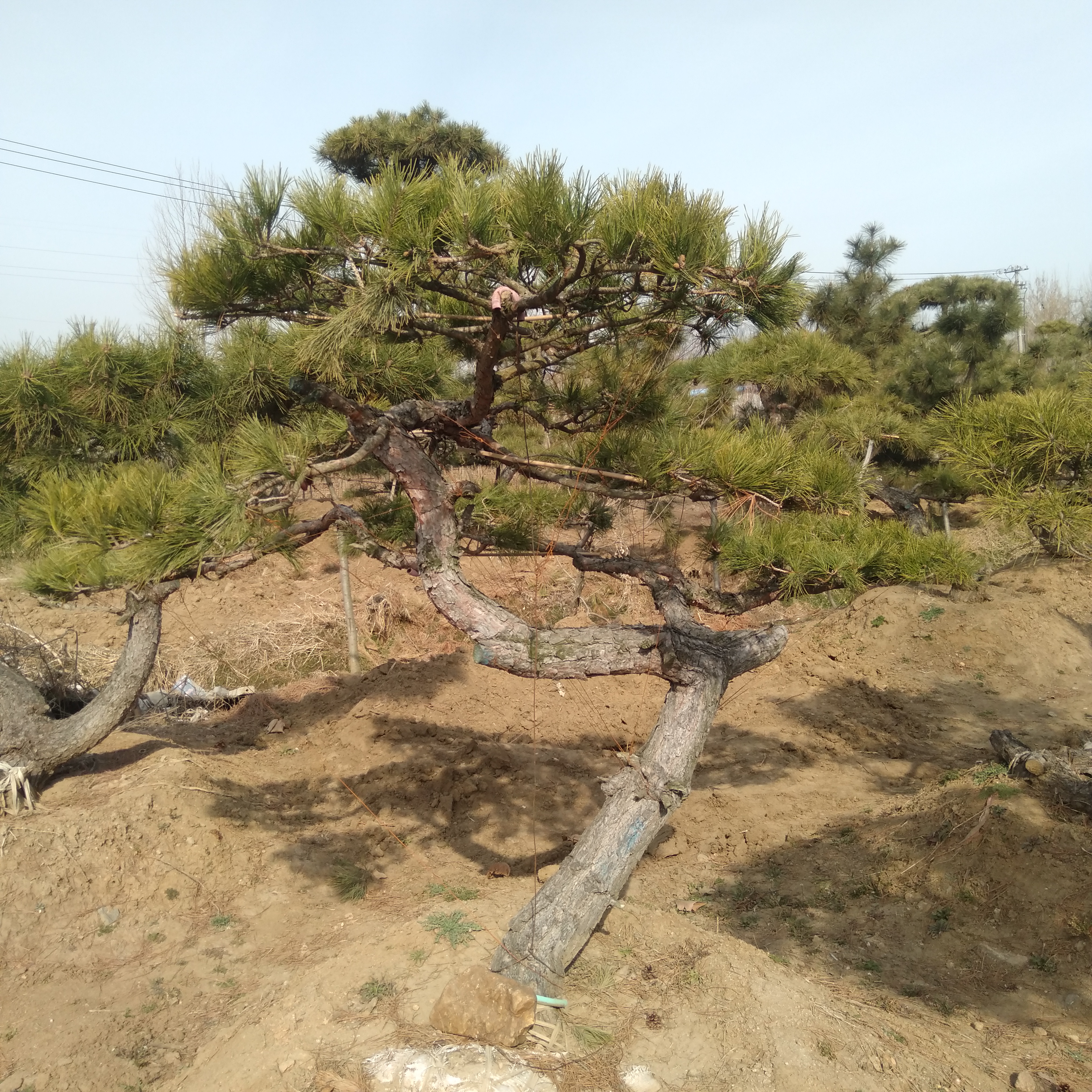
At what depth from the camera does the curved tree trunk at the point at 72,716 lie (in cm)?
436

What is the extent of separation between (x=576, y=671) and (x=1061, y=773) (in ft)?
9.61

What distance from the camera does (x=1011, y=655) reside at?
7398 mm

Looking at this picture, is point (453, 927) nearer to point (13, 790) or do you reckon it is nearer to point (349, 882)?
point (349, 882)

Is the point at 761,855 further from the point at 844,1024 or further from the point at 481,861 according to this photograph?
the point at 844,1024

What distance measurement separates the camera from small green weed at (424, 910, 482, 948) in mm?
2857

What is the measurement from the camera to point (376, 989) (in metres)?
2.57

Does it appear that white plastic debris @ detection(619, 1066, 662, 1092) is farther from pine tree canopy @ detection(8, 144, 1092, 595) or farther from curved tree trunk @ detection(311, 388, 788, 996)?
pine tree canopy @ detection(8, 144, 1092, 595)

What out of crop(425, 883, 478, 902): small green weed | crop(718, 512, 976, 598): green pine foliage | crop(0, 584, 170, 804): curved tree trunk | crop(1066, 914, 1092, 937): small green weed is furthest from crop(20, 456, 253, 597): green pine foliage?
crop(1066, 914, 1092, 937): small green weed

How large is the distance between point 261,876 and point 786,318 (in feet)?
12.1

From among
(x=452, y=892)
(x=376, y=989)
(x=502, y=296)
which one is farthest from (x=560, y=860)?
(x=502, y=296)

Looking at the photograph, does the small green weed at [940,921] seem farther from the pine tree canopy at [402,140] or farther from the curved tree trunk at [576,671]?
the pine tree canopy at [402,140]

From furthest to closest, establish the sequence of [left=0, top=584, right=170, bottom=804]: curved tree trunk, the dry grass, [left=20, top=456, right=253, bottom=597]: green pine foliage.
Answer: the dry grass
[left=0, top=584, right=170, bottom=804]: curved tree trunk
[left=20, top=456, right=253, bottom=597]: green pine foliage

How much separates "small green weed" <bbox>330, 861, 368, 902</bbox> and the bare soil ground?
0.11ft

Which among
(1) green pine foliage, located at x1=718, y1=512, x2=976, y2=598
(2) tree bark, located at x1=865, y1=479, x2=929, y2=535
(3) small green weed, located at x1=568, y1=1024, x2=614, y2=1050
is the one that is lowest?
(3) small green weed, located at x1=568, y1=1024, x2=614, y2=1050
